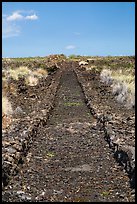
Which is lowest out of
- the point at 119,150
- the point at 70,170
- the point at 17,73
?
the point at 70,170

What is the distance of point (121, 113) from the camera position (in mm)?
18047

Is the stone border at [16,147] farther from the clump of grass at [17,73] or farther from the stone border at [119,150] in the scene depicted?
the clump of grass at [17,73]

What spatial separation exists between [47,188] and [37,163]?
1939mm

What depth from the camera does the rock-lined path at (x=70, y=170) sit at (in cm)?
839

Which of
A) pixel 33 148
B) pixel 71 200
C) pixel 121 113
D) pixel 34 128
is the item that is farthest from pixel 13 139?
pixel 121 113

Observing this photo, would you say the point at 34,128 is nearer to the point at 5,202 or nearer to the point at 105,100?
the point at 5,202

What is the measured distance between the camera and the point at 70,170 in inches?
399

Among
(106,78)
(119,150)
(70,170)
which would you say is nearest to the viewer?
(70,170)

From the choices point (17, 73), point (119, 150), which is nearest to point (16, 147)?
point (119, 150)

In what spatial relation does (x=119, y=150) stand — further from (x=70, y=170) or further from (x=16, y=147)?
(x=16, y=147)

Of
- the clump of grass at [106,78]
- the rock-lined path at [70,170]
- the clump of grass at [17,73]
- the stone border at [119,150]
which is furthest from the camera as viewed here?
the clump of grass at [17,73]

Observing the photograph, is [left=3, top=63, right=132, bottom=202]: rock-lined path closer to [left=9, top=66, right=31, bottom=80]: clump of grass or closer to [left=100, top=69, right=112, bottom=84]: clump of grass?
[left=100, top=69, right=112, bottom=84]: clump of grass

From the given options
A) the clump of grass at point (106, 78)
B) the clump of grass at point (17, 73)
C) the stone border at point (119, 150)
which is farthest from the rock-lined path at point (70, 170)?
the clump of grass at point (17, 73)

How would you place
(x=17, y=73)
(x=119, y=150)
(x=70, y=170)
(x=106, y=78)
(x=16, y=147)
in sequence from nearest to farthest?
(x=70, y=170) < (x=119, y=150) < (x=16, y=147) < (x=106, y=78) < (x=17, y=73)
